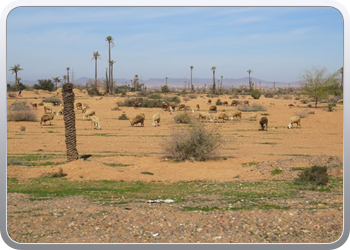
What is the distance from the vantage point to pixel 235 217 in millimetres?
8875

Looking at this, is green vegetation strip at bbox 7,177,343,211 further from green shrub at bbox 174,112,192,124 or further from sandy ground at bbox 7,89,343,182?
green shrub at bbox 174,112,192,124

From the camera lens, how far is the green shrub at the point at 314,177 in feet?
41.5

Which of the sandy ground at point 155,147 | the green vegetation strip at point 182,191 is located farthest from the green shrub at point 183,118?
the green vegetation strip at point 182,191

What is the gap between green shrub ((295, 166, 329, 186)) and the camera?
12.7 meters

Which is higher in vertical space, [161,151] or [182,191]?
[161,151]

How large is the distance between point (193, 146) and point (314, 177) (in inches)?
232

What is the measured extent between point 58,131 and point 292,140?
15545 mm

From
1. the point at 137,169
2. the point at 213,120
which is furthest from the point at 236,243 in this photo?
the point at 213,120

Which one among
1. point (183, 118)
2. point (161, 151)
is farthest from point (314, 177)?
point (183, 118)

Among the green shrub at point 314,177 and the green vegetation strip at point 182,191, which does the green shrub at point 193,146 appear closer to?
the green vegetation strip at point 182,191

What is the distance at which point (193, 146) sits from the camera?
17516mm

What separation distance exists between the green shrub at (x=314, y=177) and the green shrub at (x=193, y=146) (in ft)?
16.6

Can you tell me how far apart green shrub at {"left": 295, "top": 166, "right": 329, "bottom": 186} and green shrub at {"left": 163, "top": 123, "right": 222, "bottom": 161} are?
5.07 metres

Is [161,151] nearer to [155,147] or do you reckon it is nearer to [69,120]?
[155,147]
